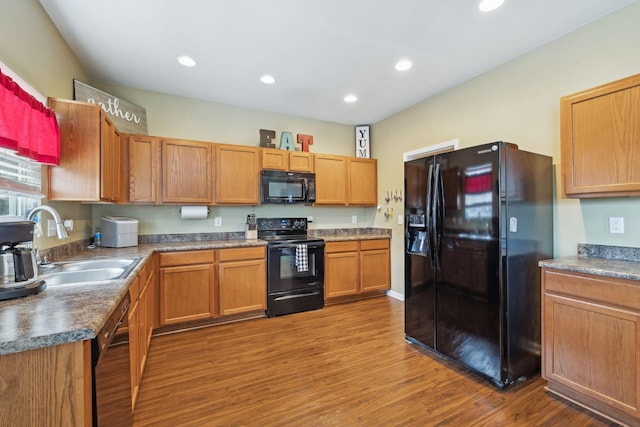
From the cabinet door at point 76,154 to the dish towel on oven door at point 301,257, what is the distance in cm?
205

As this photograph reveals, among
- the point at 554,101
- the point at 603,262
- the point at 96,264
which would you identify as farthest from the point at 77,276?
the point at 554,101

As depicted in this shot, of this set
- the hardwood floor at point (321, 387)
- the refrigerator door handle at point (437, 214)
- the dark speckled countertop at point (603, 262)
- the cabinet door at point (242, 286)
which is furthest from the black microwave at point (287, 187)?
the dark speckled countertop at point (603, 262)

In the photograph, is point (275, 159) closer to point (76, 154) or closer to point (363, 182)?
point (363, 182)

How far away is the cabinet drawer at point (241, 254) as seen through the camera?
317 centimetres

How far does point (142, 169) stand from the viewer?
3.10 m

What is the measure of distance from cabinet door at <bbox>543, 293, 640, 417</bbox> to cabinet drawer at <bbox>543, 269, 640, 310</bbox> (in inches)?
1.8

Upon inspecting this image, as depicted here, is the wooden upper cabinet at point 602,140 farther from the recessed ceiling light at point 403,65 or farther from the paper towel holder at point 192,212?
the paper towel holder at point 192,212

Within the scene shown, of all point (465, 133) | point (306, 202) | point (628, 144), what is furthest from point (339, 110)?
point (628, 144)

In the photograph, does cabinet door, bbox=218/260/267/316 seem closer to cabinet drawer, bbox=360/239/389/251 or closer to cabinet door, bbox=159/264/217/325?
cabinet door, bbox=159/264/217/325

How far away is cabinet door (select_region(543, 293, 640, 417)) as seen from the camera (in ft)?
5.24

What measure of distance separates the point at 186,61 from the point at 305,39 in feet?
4.01

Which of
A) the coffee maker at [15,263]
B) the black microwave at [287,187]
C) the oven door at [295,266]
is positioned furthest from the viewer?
the black microwave at [287,187]

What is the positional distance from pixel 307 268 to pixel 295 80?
2203 millimetres

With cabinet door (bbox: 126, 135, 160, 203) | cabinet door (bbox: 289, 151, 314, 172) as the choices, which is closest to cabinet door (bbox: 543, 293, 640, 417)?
cabinet door (bbox: 289, 151, 314, 172)
